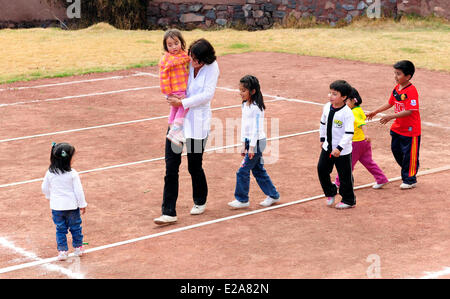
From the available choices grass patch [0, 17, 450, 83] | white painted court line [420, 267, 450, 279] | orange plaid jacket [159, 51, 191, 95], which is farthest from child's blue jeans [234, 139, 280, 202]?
grass patch [0, 17, 450, 83]

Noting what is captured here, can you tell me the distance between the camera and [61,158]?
23.7 ft

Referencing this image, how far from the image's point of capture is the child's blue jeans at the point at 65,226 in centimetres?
735

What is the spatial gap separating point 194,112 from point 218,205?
151 cm

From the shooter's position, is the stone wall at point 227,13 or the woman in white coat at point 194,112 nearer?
the woman in white coat at point 194,112

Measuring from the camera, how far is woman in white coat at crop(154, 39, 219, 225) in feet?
26.9

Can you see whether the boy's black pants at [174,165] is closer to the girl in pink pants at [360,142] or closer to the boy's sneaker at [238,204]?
the boy's sneaker at [238,204]

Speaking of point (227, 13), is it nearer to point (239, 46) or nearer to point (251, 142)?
point (239, 46)

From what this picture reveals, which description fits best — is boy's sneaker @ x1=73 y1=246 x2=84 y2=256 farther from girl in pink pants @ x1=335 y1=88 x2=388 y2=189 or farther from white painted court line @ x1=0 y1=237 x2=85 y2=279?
girl in pink pants @ x1=335 y1=88 x2=388 y2=189

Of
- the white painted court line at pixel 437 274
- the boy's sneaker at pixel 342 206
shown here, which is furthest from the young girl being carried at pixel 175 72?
the white painted court line at pixel 437 274

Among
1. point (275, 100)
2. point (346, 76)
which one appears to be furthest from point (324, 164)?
point (346, 76)

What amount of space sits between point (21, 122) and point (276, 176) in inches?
264

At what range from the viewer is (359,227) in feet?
26.7

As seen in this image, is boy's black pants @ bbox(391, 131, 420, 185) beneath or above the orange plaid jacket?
beneath

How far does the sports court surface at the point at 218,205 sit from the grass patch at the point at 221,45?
17.6 feet
